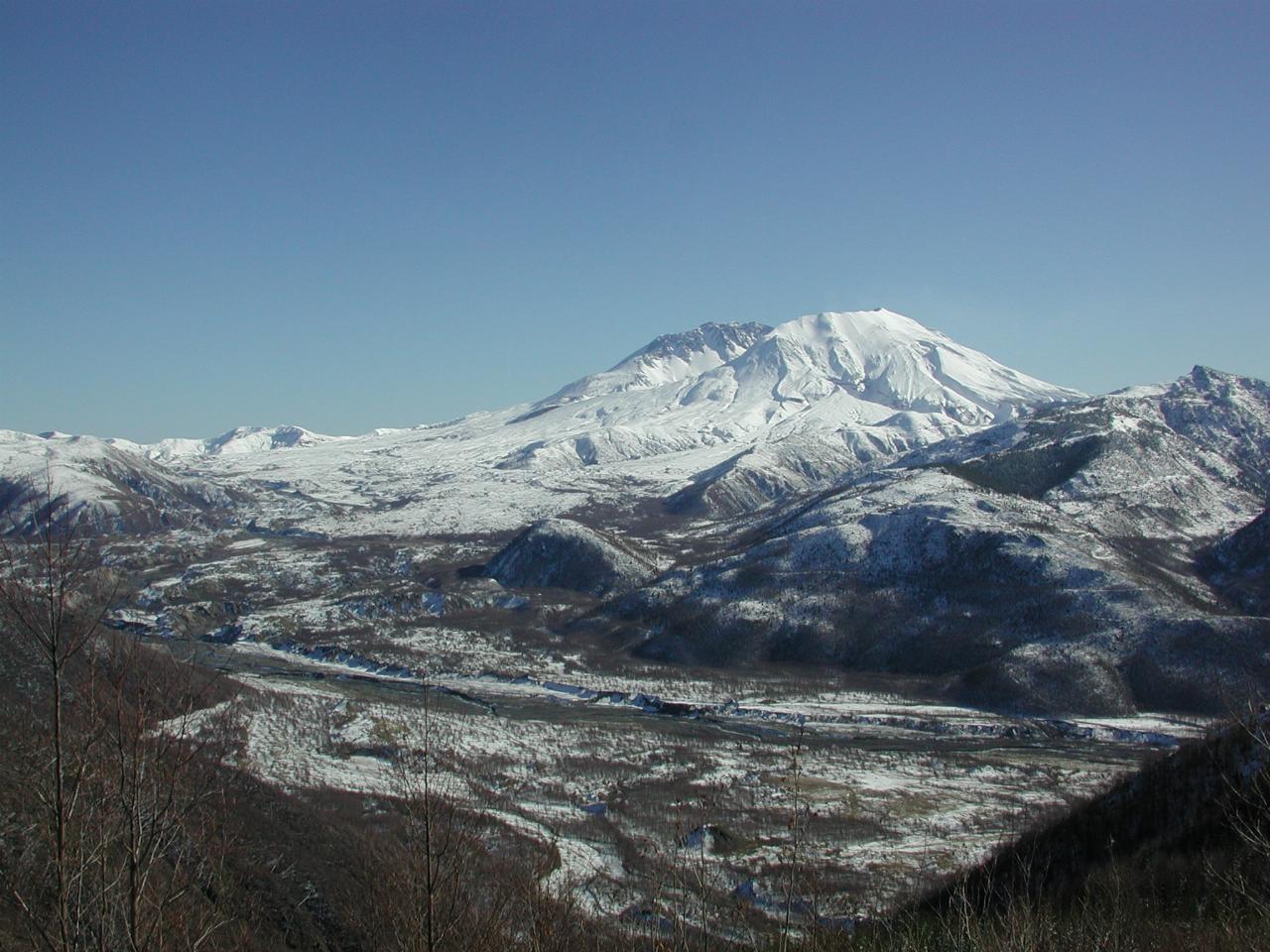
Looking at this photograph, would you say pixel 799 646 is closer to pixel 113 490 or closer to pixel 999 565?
pixel 999 565

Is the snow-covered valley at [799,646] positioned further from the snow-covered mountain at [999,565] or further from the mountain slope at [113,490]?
the mountain slope at [113,490]

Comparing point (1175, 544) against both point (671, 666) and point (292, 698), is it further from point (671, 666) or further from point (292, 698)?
point (292, 698)

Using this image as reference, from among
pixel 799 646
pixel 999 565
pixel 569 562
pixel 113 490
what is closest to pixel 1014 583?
pixel 999 565

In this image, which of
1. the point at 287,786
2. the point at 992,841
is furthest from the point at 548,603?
the point at 992,841

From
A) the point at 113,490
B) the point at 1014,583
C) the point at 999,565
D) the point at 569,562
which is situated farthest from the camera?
the point at 113,490

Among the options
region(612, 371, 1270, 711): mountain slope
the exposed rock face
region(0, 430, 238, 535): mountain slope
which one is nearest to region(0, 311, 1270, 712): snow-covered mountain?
region(612, 371, 1270, 711): mountain slope

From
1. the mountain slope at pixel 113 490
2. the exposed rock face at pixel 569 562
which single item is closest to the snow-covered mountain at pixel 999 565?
the exposed rock face at pixel 569 562

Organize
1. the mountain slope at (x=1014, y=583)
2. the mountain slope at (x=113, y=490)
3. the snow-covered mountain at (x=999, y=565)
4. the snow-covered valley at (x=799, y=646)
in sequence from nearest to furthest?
the snow-covered valley at (x=799, y=646), the mountain slope at (x=1014, y=583), the snow-covered mountain at (x=999, y=565), the mountain slope at (x=113, y=490)

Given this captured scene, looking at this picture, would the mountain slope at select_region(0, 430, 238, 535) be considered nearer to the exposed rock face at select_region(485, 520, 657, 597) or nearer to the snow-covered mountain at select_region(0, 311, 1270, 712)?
the snow-covered mountain at select_region(0, 311, 1270, 712)

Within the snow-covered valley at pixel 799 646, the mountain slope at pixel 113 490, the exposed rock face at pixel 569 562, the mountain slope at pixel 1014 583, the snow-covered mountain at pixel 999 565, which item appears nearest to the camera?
the snow-covered valley at pixel 799 646
